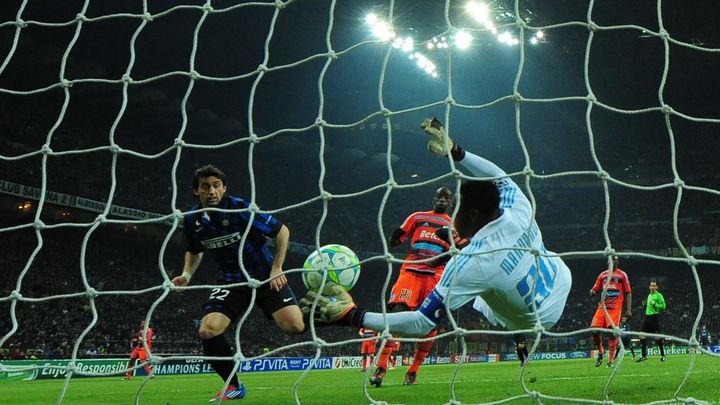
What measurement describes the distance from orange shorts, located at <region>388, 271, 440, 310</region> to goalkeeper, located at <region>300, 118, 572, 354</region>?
362 cm

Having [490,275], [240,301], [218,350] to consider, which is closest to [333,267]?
[490,275]

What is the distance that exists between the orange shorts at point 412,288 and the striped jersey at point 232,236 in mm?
2164

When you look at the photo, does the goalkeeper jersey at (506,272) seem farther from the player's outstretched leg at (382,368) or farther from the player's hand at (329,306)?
the player's outstretched leg at (382,368)

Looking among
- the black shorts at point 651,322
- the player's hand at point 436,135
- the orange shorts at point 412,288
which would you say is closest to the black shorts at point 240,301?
the orange shorts at point 412,288

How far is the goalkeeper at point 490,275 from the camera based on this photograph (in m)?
3.42

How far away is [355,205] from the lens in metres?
36.9

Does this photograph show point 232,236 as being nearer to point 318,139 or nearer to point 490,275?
point 490,275

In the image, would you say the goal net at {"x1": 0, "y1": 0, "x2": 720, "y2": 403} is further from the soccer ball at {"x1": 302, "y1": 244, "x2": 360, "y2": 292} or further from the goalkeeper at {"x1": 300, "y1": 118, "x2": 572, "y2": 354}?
the goalkeeper at {"x1": 300, "y1": 118, "x2": 572, "y2": 354}

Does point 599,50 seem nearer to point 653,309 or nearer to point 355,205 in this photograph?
point 355,205

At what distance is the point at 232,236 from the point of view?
18.8ft

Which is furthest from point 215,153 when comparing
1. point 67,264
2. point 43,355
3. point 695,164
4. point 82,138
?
point 695,164

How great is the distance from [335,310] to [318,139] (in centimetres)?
2745

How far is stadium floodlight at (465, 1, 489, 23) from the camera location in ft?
74.2

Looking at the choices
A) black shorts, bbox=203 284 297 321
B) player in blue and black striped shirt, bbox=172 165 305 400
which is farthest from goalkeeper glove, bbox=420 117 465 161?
black shorts, bbox=203 284 297 321
